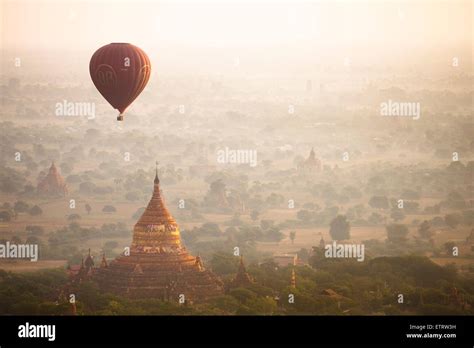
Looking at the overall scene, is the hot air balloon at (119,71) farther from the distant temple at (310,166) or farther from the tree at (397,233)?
the distant temple at (310,166)

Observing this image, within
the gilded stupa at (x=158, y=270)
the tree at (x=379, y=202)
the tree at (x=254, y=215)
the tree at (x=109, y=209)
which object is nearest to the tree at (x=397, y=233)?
the tree at (x=379, y=202)

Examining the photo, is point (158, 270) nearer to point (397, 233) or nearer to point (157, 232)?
point (157, 232)

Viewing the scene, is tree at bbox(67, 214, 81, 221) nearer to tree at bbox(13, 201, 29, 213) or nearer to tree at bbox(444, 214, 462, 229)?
tree at bbox(13, 201, 29, 213)

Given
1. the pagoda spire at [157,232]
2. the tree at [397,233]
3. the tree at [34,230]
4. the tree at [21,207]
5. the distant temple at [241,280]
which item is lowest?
the distant temple at [241,280]

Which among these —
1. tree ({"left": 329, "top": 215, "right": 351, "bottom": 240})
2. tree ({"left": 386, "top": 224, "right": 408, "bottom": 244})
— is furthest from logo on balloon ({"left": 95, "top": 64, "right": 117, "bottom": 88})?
tree ({"left": 329, "top": 215, "right": 351, "bottom": 240})

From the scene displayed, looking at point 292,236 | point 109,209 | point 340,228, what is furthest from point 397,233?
point 109,209
